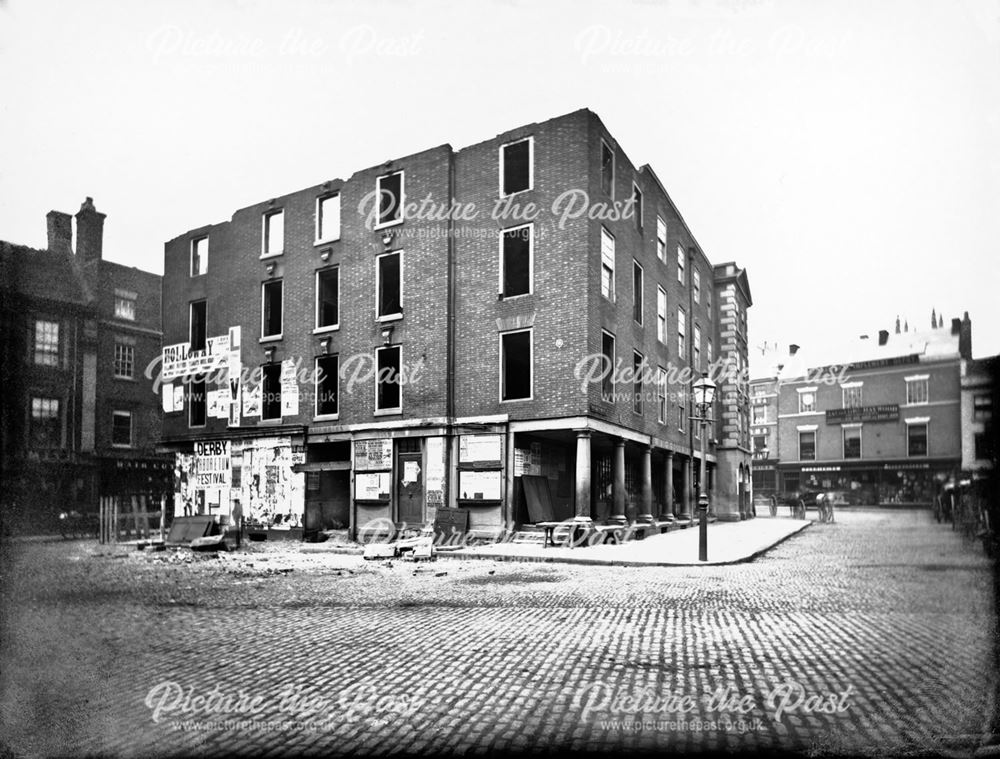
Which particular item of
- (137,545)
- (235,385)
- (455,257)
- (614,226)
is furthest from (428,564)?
(235,385)

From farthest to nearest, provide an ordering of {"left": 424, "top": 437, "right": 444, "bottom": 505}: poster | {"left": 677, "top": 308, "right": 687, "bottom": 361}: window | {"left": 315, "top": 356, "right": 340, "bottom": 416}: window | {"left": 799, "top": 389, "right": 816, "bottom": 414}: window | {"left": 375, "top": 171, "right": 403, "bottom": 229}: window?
{"left": 677, "top": 308, "right": 687, "bottom": 361}: window
{"left": 315, "top": 356, "right": 340, "bottom": 416}: window
{"left": 375, "top": 171, "right": 403, "bottom": 229}: window
{"left": 424, "top": 437, "right": 444, "bottom": 505}: poster
{"left": 799, "top": 389, "right": 816, "bottom": 414}: window

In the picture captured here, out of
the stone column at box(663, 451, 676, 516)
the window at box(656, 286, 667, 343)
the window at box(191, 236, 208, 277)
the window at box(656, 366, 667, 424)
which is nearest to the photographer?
the window at box(656, 366, 667, 424)

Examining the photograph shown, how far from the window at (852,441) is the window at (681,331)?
25.9 meters

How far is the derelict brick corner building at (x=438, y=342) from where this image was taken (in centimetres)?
1983

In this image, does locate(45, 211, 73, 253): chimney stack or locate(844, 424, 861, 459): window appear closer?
locate(844, 424, 861, 459): window

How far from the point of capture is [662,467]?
1203 inches

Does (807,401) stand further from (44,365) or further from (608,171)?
(608,171)

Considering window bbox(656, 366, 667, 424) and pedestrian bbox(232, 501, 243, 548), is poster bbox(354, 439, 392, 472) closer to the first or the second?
pedestrian bbox(232, 501, 243, 548)

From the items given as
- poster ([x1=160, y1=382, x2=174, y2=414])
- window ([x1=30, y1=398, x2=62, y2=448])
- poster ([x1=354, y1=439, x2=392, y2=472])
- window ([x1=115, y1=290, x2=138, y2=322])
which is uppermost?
window ([x1=115, y1=290, x2=138, y2=322])

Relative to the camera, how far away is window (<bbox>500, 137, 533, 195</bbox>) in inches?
810

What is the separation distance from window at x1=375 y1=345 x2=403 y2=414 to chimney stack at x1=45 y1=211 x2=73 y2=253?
1769 cm

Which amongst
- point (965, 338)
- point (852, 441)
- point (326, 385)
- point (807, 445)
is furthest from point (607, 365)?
point (965, 338)

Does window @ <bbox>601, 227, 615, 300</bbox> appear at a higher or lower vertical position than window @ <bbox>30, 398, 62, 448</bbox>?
higher

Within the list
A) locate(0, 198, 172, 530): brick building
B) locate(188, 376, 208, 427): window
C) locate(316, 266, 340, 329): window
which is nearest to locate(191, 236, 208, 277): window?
locate(188, 376, 208, 427): window
